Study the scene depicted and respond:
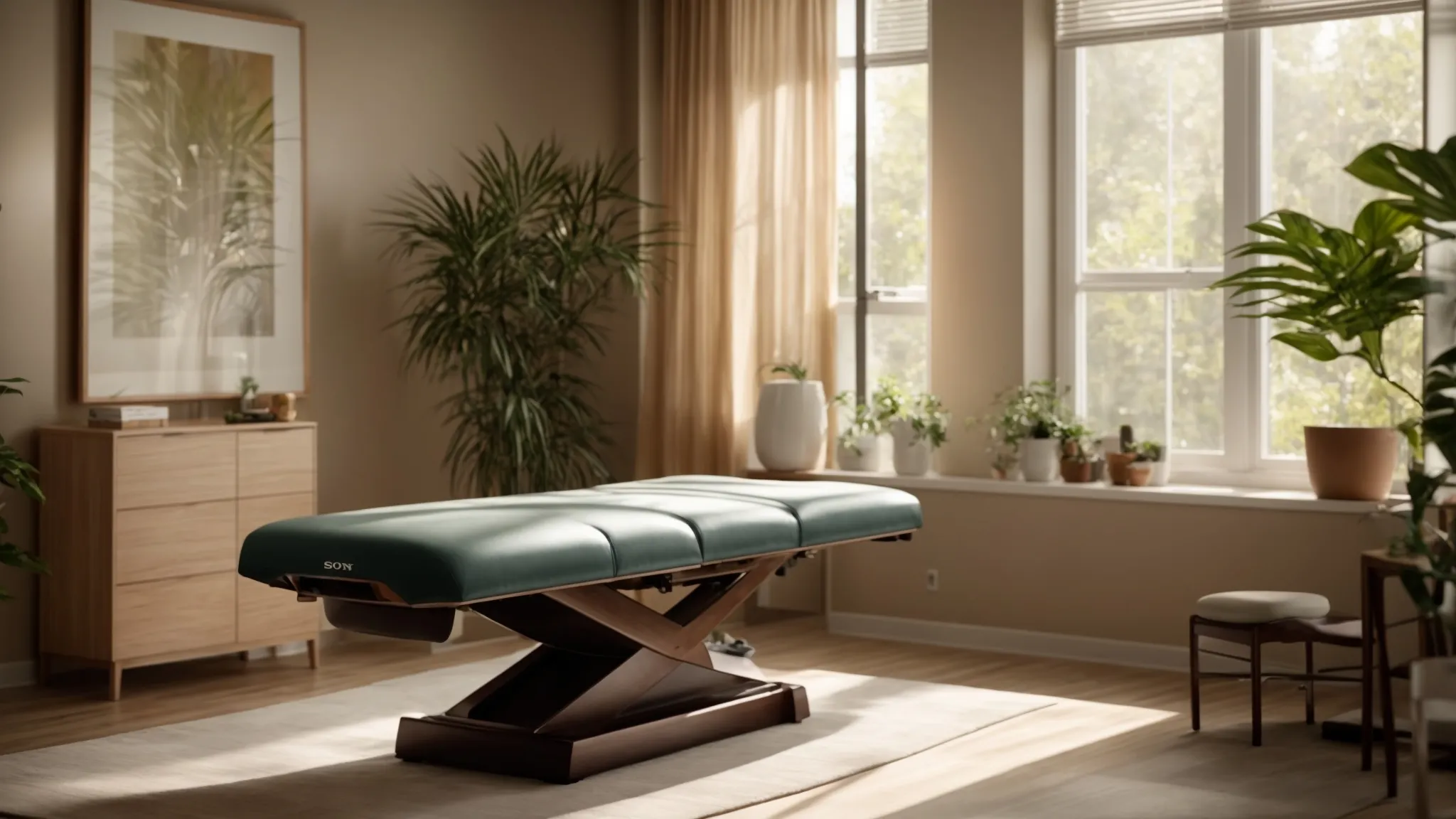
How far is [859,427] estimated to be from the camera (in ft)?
23.2

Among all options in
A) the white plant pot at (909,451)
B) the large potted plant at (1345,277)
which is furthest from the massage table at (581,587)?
the white plant pot at (909,451)

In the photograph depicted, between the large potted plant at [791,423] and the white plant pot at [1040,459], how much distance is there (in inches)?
35.0

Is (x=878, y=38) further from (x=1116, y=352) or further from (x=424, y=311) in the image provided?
(x=424, y=311)

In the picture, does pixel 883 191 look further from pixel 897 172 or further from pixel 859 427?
pixel 859 427

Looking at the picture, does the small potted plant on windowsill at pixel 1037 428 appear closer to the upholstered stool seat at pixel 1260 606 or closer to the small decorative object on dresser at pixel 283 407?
the upholstered stool seat at pixel 1260 606

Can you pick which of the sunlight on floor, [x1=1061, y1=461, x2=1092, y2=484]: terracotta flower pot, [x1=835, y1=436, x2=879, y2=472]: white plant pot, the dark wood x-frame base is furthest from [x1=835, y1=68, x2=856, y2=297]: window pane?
the dark wood x-frame base

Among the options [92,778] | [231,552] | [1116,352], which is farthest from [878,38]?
[92,778]

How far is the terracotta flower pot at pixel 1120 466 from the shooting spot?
6.30 metres

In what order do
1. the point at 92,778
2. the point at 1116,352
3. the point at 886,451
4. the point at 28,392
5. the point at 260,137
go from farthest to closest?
1. the point at 886,451
2. the point at 1116,352
3. the point at 260,137
4. the point at 28,392
5. the point at 92,778

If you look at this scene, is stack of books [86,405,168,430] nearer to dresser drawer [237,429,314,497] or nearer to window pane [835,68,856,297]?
dresser drawer [237,429,314,497]

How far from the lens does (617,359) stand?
7.64 m

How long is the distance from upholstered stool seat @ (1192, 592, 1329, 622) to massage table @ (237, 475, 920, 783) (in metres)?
0.90

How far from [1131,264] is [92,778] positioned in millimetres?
4116

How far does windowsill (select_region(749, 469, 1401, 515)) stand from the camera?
5.81 meters
